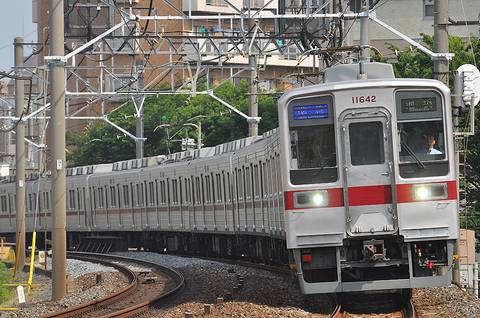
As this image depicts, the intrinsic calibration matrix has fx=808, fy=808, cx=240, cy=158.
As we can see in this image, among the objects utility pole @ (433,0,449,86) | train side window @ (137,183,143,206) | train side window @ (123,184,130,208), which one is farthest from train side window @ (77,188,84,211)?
utility pole @ (433,0,449,86)

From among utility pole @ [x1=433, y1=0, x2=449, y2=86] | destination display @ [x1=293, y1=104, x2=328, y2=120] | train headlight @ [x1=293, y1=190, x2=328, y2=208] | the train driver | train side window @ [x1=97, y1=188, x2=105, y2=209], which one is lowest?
train headlight @ [x1=293, y1=190, x2=328, y2=208]

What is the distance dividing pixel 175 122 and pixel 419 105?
3350 cm

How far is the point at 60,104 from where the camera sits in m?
14.8

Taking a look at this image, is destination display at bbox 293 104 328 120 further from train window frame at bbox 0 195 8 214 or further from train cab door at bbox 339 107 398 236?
train window frame at bbox 0 195 8 214

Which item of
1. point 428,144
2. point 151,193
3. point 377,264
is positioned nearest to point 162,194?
point 151,193

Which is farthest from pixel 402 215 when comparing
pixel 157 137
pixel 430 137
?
pixel 157 137

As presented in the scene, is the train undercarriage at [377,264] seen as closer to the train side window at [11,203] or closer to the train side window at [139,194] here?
the train side window at [139,194]

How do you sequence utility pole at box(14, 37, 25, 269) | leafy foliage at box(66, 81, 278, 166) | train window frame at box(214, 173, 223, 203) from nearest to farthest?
train window frame at box(214, 173, 223, 203), utility pole at box(14, 37, 25, 269), leafy foliage at box(66, 81, 278, 166)

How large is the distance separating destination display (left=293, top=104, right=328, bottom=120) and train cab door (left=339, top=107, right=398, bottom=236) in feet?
0.84

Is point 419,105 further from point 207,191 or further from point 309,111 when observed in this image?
point 207,191

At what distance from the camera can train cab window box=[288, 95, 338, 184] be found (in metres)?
10.0

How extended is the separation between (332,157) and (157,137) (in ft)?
123

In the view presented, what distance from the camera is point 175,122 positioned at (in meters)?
43.0

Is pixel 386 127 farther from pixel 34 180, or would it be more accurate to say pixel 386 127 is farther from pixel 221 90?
pixel 221 90
